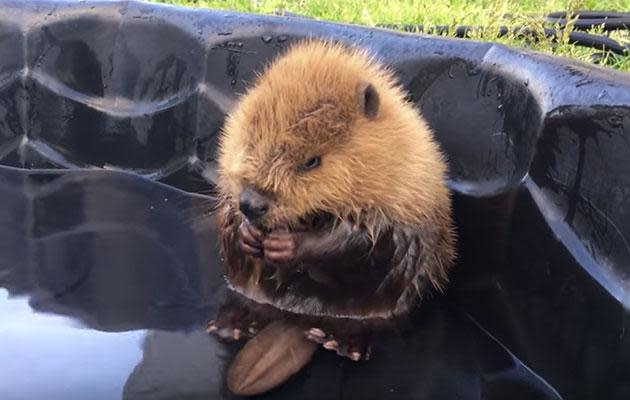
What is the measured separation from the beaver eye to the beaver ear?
156 mm

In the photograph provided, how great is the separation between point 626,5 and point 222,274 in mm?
2748

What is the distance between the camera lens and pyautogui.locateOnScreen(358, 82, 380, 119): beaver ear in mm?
2047

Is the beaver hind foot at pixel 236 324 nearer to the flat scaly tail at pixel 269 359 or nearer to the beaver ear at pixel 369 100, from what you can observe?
the flat scaly tail at pixel 269 359

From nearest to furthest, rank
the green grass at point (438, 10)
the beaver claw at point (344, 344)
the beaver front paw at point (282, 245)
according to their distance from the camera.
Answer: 1. the beaver front paw at point (282, 245)
2. the beaver claw at point (344, 344)
3. the green grass at point (438, 10)

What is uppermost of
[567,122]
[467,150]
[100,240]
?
[567,122]

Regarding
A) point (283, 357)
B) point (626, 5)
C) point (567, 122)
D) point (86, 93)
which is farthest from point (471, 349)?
point (626, 5)

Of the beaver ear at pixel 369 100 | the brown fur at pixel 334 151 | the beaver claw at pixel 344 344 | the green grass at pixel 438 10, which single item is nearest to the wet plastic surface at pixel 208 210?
the beaver claw at pixel 344 344

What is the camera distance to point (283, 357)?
2.16 metres

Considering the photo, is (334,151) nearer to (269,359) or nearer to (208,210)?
(269,359)

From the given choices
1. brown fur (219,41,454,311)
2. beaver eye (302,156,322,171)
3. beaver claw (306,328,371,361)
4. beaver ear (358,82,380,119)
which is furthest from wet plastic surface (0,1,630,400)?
beaver eye (302,156,322,171)

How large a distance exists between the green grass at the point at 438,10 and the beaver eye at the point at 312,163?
1580mm

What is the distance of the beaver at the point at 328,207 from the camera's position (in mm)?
1986

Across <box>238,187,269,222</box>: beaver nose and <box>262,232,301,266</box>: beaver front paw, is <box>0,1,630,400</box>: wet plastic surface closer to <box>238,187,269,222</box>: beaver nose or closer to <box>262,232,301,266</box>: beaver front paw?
<box>262,232,301,266</box>: beaver front paw

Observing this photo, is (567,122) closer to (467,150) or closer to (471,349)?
(467,150)
